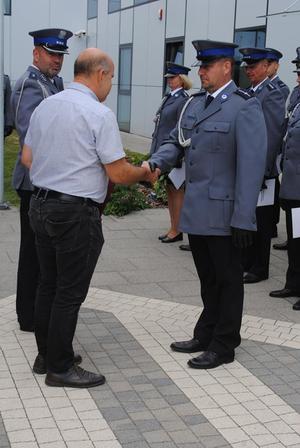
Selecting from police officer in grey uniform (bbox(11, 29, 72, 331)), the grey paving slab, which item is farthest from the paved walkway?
police officer in grey uniform (bbox(11, 29, 72, 331))

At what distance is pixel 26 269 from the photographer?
4703 millimetres

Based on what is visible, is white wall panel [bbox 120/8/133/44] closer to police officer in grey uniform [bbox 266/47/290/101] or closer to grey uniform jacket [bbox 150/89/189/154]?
grey uniform jacket [bbox 150/89/189/154]

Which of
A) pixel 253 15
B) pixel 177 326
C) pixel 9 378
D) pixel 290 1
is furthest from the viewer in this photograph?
pixel 253 15

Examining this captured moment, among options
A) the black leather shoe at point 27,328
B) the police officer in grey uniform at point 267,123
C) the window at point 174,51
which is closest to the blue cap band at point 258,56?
the police officer in grey uniform at point 267,123

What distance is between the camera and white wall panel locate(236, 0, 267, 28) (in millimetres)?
12688

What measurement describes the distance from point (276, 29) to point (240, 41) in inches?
61.3

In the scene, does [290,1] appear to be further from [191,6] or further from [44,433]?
[44,433]

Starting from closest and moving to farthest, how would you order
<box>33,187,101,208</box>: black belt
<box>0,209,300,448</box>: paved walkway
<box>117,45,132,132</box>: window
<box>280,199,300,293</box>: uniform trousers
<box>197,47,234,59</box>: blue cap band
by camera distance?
1. <box>0,209,300,448</box>: paved walkway
2. <box>33,187,101,208</box>: black belt
3. <box>197,47,234,59</box>: blue cap band
4. <box>280,199,300,293</box>: uniform trousers
5. <box>117,45,132,132</box>: window

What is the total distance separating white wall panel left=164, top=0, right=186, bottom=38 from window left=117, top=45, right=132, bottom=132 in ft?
10.2

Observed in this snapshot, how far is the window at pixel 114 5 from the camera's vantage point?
70.9ft

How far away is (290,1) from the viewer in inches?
457

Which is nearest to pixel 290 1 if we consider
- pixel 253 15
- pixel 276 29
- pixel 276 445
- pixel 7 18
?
pixel 276 29

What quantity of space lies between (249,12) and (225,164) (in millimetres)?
9923

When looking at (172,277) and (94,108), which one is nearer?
(94,108)
